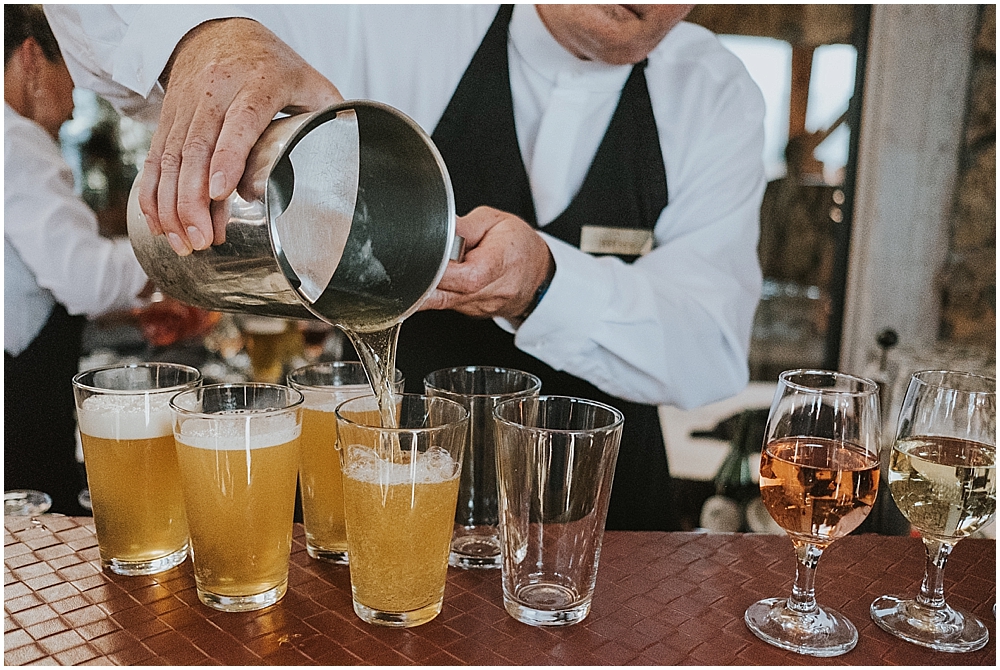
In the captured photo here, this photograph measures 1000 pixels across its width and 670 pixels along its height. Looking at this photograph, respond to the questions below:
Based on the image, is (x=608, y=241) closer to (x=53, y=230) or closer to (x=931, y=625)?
(x=931, y=625)

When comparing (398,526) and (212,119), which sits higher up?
(212,119)

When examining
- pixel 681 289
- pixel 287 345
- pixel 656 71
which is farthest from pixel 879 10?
pixel 287 345

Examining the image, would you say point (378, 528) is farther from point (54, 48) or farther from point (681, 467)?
point (681, 467)

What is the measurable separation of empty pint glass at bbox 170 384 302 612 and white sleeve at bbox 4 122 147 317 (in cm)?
162

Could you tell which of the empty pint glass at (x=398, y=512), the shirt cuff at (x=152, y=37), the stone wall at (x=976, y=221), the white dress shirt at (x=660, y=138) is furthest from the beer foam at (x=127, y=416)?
the stone wall at (x=976, y=221)

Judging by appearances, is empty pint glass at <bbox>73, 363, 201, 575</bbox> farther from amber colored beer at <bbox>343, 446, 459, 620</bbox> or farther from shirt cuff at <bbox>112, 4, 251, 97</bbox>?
shirt cuff at <bbox>112, 4, 251, 97</bbox>

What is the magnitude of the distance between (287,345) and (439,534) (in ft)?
7.18

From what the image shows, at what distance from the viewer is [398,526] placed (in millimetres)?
927

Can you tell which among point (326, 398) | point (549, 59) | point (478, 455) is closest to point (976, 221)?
point (549, 59)

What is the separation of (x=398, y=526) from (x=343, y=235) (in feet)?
1.30

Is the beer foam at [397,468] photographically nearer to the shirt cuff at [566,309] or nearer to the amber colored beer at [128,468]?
the amber colored beer at [128,468]

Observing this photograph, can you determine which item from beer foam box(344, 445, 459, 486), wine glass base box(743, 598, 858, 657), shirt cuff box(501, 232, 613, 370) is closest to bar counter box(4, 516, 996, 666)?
wine glass base box(743, 598, 858, 657)

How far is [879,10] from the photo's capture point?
277cm

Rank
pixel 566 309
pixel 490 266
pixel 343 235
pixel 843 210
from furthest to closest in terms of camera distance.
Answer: pixel 843 210 → pixel 566 309 → pixel 490 266 → pixel 343 235
